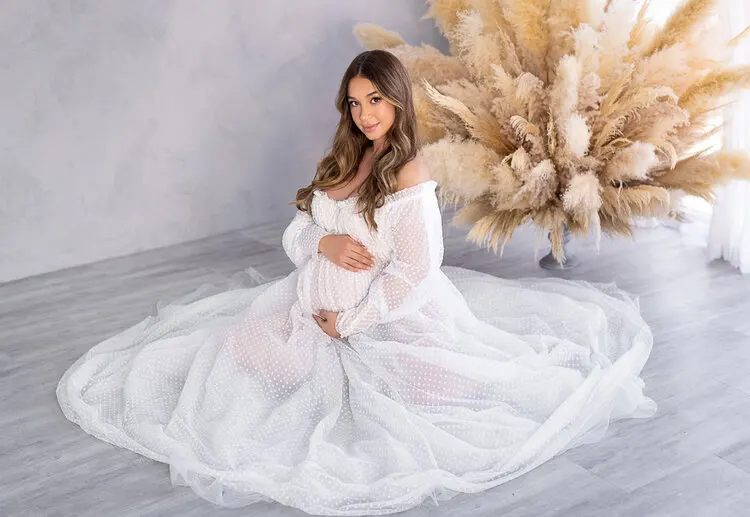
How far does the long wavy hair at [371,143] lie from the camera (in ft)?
7.13

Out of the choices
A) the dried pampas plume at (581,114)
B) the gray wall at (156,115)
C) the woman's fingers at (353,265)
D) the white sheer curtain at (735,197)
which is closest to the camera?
the woman's fingers at (353,265)

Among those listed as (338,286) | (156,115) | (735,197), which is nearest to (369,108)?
(338,286)

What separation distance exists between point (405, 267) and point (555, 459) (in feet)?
1.84

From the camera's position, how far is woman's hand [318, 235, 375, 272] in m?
2.28

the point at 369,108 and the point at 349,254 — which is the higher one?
the point at 369,108

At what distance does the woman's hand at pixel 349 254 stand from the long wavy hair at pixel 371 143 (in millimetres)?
67

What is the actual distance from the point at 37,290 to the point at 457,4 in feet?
5.78

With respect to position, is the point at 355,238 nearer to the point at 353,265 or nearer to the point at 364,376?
the point at 353,265

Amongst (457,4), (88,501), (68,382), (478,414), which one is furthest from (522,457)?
(457,4)

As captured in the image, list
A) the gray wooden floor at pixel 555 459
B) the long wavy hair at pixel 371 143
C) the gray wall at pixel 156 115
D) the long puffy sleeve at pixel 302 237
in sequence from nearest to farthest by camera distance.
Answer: the gray wooden floor at pixel 555 459 < the long wavy hair at pixel 371 143 < the long puffy sleeve at pixel 302 237 < the gray wall at pixel 156 115

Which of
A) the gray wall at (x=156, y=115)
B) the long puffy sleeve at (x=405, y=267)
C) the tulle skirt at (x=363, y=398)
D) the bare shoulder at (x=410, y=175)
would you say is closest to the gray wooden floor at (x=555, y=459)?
the tulle skirt at (x=363, y=398)

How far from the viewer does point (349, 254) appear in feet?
7.50

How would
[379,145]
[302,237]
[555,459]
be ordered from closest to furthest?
1. [555,459]
2. [379,145]
3. [302,237]

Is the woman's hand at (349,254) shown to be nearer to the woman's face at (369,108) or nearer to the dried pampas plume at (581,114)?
the woman's face at (369,108)
